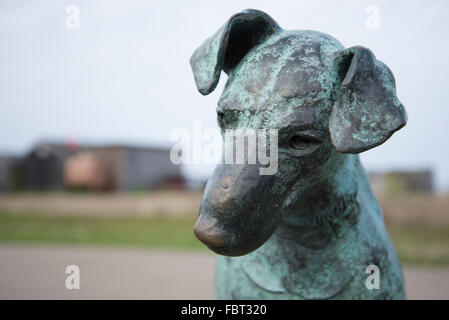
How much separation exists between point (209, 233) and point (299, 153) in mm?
409

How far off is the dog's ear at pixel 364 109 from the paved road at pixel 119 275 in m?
4.48

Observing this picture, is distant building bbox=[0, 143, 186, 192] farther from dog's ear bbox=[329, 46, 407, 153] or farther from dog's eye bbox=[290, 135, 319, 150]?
dog's ear bbox=[329, 46, 407, 153]

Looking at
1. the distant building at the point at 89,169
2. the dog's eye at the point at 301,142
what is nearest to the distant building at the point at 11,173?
the distant building at the point at 89,169

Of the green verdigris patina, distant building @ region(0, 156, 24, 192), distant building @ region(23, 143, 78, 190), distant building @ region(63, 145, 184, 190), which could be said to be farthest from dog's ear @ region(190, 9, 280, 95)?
distant building @ region(0, 156, 24, 192)

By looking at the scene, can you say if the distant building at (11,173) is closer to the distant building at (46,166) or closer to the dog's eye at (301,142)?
the distant building at (46,166)

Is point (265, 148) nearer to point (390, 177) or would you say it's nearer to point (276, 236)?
point (276, 236)

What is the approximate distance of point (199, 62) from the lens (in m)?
1.73

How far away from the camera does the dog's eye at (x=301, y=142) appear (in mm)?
1511

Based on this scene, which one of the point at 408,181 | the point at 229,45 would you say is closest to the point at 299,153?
the point at 229,45

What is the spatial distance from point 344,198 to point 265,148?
54 centimetres

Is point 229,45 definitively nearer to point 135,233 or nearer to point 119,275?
point 119,275

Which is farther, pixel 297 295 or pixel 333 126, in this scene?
pixel 297 295

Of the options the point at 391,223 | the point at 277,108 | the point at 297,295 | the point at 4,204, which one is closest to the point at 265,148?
the point at 277,108

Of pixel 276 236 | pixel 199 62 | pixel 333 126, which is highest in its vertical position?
pixel 199 62
